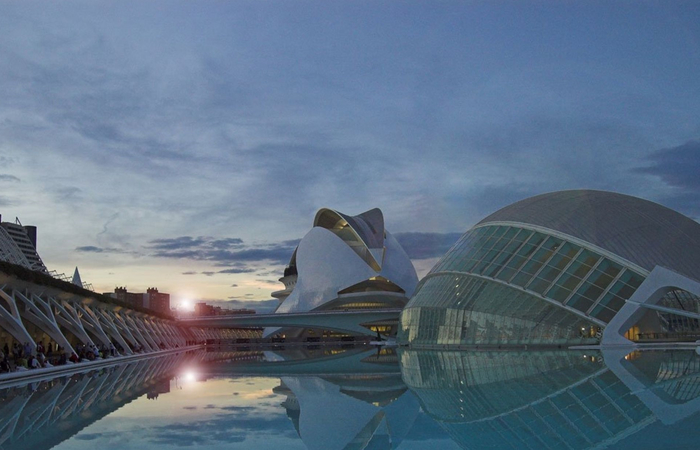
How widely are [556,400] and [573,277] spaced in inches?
791

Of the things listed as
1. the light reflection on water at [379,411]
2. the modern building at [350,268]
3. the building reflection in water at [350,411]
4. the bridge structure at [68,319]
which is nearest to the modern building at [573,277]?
the light reflection on water at [379,411]

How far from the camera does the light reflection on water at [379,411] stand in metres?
9.09

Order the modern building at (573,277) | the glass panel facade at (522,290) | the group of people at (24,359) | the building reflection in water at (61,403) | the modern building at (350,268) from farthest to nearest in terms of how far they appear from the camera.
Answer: the modern building at (350,268) → the glass panel facade at (522,290) → the modern building at (573,277) → the group of people at (24,359) → the building reflection in water at (61,403)

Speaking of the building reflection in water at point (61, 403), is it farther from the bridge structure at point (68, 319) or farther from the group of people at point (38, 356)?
the bridge structure at point (68, 319)

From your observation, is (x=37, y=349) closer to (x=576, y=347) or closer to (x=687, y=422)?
(x=576, y=347)

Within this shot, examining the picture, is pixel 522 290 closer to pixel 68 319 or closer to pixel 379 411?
pixel 379 411

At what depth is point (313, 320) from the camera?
260ft

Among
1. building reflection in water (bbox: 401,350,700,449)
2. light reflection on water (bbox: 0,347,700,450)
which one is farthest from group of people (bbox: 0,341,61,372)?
building reflection in water (bbox: 401,350,700,449)

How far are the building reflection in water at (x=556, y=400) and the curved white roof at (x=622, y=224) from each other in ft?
36.5

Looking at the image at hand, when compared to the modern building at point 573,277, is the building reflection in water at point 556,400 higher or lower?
lower

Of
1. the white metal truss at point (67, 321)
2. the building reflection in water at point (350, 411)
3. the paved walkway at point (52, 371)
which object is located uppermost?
the white metal truss at point (67, 321)

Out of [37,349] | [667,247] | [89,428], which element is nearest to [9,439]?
[89,428]

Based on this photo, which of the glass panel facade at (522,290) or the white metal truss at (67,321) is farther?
the glass panel facade at (522,290)

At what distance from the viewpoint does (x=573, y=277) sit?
103 feet
